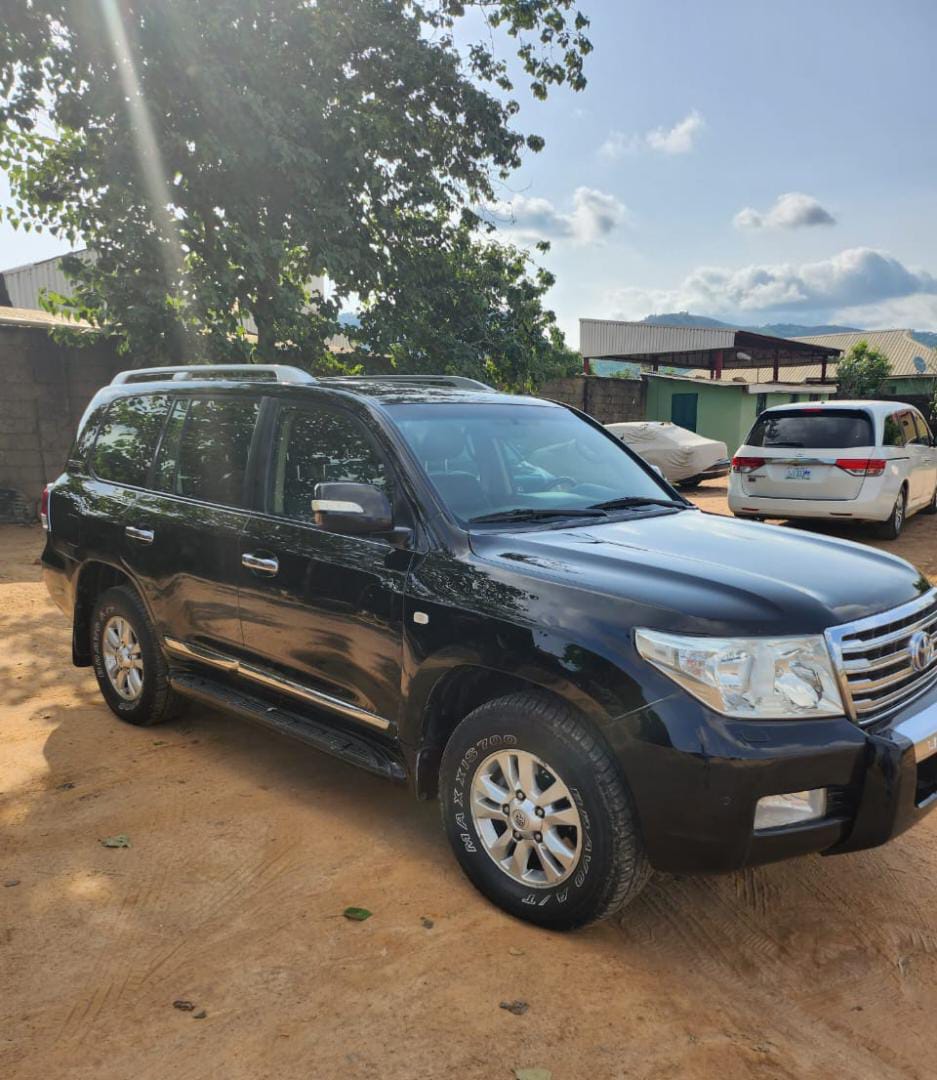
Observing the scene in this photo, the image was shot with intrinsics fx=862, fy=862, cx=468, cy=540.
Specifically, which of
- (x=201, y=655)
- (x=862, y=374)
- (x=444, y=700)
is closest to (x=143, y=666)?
(x=201, y=655)

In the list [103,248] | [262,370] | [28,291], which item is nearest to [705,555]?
[262,370]

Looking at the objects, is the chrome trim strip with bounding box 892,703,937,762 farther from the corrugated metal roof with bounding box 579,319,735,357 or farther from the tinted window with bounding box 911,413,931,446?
the corrugated metal roof with bounding box 579,319,735,357

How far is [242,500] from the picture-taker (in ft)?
13.3

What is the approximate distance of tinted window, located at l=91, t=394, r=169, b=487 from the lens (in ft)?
15.5

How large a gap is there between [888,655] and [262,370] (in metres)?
3.11

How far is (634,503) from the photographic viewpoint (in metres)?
3.92

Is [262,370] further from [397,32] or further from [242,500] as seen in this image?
[397,32]

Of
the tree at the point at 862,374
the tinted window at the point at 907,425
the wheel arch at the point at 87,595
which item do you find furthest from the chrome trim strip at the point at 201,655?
the tree at the point at 862,374

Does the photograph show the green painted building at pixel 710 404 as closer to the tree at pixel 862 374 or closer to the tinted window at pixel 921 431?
the tree at pixel 862 374

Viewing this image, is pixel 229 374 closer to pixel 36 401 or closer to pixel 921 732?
pixel 921 732

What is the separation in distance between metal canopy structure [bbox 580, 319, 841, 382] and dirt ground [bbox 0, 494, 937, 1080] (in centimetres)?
2671

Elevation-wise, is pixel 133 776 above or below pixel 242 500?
below

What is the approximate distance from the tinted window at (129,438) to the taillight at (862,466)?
8.02m

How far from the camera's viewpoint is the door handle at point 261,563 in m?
3.76
